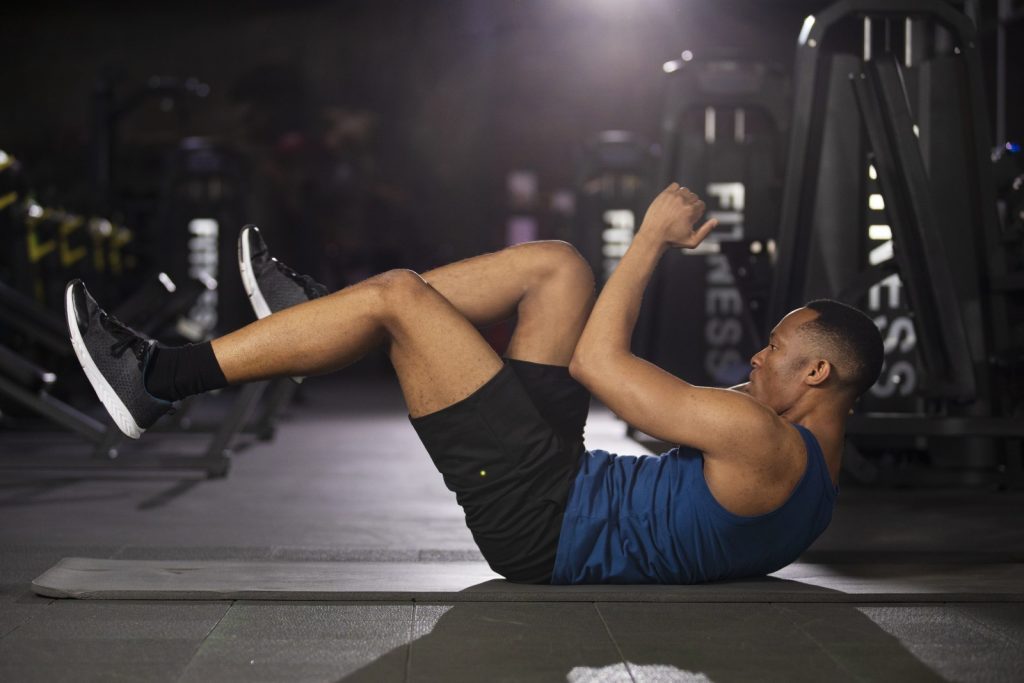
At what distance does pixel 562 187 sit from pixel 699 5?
411 centimetres

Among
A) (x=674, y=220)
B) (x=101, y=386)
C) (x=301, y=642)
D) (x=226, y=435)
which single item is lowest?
(x=226, y=435)

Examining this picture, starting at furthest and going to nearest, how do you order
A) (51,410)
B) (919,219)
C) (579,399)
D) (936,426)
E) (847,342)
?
(51,410) → (919,219) → (936,426) → (579,399) → (847,342)

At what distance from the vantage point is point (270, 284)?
8.59 ft

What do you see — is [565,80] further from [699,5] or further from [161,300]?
[161,300]

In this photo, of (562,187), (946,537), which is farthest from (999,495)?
(562,187)

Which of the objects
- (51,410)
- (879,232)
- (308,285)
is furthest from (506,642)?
(51,410)

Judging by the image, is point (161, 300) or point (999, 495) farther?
point (161, 300)

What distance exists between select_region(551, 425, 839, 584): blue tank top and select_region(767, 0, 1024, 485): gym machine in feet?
6.26

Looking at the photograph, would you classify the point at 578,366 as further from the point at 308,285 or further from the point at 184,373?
the point at 184,373

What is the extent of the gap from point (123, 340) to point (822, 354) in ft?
4.38

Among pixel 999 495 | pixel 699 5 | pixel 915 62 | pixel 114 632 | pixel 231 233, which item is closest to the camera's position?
pixel 114 632

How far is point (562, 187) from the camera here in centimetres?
1897

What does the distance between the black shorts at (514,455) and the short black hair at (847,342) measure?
0.48 m

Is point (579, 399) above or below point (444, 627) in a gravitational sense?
above
